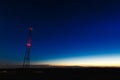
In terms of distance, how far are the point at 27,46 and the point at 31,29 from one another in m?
8.89

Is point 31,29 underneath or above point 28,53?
above

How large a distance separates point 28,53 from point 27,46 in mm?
3962

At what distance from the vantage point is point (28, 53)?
374ft

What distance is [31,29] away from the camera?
117125mm

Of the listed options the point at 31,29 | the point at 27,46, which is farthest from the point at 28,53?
the point at 31,29

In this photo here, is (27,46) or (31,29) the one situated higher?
(31,29)

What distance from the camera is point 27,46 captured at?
11581 cm

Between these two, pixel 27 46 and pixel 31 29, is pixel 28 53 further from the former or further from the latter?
pixel 31 29
